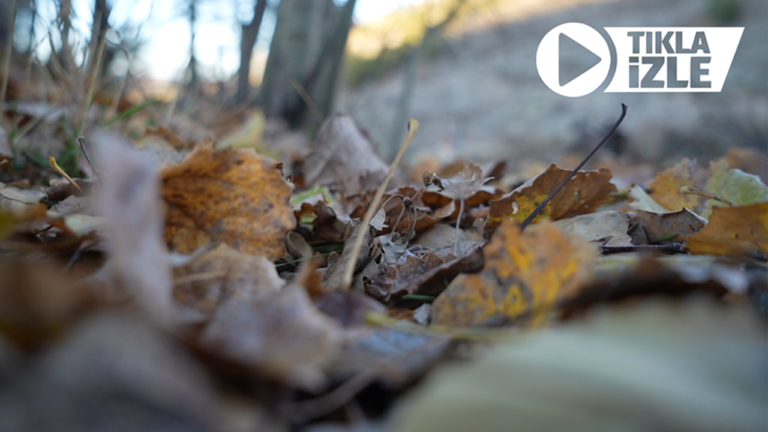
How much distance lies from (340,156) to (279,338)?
1.08 m

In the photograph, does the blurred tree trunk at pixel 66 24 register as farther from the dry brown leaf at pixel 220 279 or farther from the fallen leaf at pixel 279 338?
the fallen leaf at pixel 279 338

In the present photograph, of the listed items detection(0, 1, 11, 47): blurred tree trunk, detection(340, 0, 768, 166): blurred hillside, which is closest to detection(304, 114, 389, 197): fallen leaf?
detection(340, 0, 768, 166): blurred hillside

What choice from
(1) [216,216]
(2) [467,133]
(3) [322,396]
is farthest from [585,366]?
(2) [467,133]

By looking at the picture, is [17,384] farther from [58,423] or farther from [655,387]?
[655,387]

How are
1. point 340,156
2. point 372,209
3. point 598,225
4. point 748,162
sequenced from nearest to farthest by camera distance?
1. point 372,209
2. point 598,225
3. point 340,156
4. point 748,162

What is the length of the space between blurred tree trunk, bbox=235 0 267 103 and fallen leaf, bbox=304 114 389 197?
2.35 m

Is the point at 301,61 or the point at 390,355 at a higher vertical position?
the point at 301,61

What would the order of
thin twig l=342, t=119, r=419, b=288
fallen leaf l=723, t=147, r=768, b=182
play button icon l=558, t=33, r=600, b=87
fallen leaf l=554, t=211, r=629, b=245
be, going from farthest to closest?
1. play button icon l=558, t=33, r=600, b=87
2. fallen leaf l=723, t=147, r=768, b=182
3. fallen leaf l=554, t=211, r=629, b=245
4. thin twig l=342, t=119, r=419, b=288

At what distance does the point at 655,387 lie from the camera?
37 centimetres

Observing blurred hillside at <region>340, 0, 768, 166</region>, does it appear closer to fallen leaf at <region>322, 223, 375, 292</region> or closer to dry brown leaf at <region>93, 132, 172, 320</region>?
fallen leaf at <region>322, 223, 375, 292</region>

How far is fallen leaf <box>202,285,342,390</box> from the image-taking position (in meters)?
0.40

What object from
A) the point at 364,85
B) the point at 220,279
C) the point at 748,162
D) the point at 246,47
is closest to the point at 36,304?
the point at 220,279

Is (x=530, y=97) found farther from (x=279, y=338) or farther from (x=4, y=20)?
(x=279, y=338)

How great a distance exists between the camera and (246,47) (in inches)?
143
